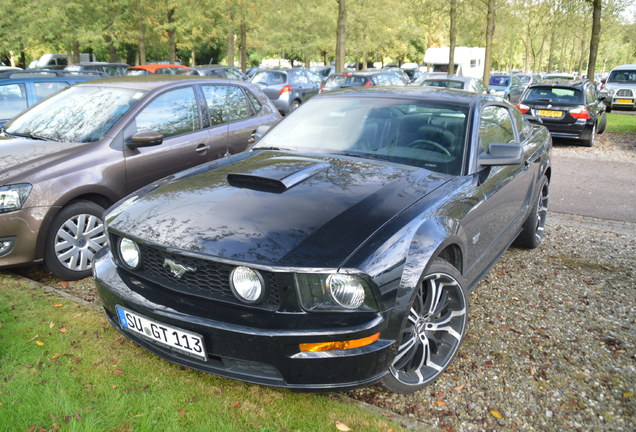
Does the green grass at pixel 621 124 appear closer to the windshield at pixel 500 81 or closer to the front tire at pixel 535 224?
the windshield at pixel 500 81

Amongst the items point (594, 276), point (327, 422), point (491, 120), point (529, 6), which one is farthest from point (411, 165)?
point (529, 6)

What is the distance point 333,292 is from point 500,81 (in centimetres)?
2480

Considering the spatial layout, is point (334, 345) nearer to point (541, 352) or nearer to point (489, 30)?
point (541, 352)

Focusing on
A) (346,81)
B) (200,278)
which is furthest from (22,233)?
(346,81)

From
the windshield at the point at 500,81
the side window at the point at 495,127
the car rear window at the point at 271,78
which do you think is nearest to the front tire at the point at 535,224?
the side window at the point at 495,127

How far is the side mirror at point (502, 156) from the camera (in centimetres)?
349

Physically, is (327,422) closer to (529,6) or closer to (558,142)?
(558,142)

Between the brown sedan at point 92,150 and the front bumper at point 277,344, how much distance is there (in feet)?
6.79

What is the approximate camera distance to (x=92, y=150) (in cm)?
448

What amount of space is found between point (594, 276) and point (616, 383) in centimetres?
182

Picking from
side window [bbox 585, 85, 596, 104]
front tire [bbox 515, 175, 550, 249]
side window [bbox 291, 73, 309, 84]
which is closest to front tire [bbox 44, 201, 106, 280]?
front tire [bbox 515, 175, 550, 249]

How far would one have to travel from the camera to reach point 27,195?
13.0 feet

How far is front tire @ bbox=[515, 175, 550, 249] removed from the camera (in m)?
5.12

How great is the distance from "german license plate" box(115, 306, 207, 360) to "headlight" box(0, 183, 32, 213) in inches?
68.8
